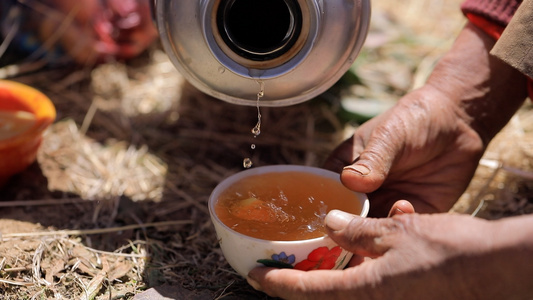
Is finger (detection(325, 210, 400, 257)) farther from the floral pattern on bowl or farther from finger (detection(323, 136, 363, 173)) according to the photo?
finger (detection(323, 136, 363, 173))

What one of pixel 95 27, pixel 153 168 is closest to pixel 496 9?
pixel 153 168

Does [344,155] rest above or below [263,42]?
below

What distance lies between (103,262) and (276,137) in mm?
867

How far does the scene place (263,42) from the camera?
1.38 metres

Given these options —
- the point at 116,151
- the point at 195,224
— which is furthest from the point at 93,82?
the point at 195,224

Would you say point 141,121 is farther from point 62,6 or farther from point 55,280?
point 55,280

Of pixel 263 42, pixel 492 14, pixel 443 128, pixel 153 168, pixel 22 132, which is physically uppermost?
pixel 492 14

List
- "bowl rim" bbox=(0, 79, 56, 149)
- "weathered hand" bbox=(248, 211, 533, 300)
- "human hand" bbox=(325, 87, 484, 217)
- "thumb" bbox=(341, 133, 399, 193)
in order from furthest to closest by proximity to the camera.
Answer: "bowl rim" bbox=(0, 79, 56, 149) < "human hand" bbox=(325, 87, 484, 217) < "thumb" bbox=(341, 133, 399, 193) < "weathered hand" bbox=(248, 211, 533, 300)

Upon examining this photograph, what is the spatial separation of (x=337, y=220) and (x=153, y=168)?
93 centimetres

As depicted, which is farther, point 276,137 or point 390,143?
point 276,137

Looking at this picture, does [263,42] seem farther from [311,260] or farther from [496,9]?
[496,9]

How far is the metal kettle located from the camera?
4.33ft

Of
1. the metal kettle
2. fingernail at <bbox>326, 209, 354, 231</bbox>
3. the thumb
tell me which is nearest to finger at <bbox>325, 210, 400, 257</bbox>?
fingernail at <bbox>326, 209, 354, 231</bbox>

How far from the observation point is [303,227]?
1.20 meters
